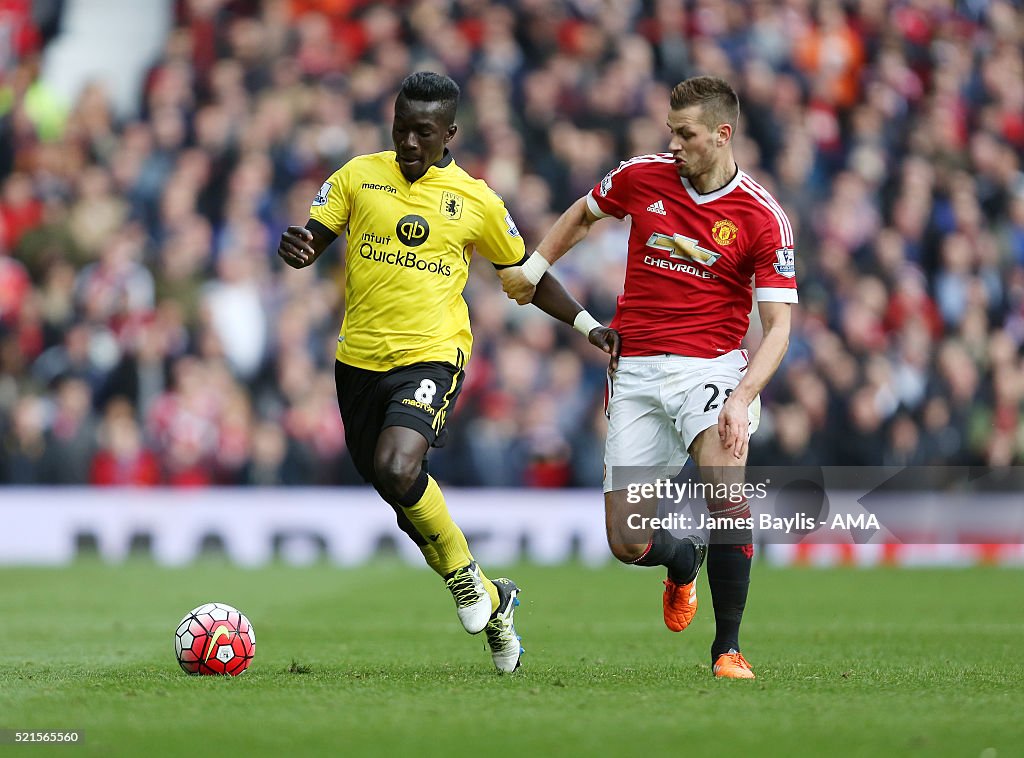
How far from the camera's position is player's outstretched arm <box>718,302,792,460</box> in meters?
6.90

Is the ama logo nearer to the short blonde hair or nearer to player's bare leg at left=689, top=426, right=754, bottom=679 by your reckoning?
the short blonde hair

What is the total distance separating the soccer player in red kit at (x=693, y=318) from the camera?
716 cm

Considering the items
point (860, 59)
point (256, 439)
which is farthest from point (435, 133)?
point (860, 59)

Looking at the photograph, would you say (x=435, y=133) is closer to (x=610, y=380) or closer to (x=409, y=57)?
(x=610, y=380)

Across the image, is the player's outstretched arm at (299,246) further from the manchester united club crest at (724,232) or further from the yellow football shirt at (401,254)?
the manchester united club crest at (724,232)

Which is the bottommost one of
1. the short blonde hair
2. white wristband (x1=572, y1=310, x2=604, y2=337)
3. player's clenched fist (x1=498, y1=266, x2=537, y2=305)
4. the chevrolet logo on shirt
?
white wristband (x1=572, y1=310, x2=604, y2=337)

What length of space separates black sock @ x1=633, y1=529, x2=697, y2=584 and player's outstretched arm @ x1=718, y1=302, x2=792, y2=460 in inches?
27.7

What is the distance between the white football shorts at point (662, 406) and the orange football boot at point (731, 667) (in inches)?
37.1

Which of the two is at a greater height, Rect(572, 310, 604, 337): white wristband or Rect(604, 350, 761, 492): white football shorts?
Rect(572, 310, 604, 337): white wristband

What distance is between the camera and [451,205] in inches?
A: 295

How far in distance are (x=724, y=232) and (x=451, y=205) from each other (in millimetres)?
1293

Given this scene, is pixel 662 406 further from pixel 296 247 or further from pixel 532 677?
pixel 296 247

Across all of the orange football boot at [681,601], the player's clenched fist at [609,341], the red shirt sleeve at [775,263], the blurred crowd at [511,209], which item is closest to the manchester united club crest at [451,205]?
the player's clenched fist at [609,341]

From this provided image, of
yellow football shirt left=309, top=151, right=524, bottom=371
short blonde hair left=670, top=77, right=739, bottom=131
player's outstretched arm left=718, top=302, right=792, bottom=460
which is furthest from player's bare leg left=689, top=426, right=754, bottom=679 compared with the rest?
short blonde hair left=670, top=77, right=739, bottom=131
